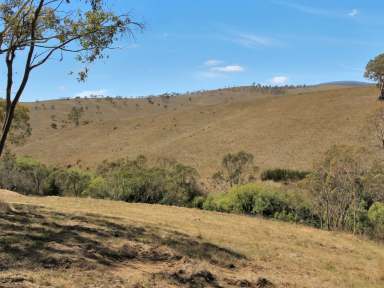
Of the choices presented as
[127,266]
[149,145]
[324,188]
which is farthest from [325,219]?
[149,145]

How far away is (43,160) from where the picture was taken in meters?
63.9

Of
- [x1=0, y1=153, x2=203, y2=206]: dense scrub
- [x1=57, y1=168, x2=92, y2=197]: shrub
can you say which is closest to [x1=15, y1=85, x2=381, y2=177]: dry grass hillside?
[x1=0, y1=153, x2=203, y2=206]: dense scrub

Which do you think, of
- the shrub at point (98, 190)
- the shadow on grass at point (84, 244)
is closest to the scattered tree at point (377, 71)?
the shrub at point (98, 190)

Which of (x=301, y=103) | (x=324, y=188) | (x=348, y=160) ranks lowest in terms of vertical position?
(x=324, y=188)

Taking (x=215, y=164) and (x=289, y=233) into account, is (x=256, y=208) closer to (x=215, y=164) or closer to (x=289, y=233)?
(x=289, y=233)

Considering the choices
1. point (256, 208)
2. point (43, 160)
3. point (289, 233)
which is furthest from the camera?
point (43, 160)

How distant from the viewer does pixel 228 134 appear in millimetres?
64562

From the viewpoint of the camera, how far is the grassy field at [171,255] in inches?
297

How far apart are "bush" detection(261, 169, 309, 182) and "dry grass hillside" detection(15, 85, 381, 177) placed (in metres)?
3.35

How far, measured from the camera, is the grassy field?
7.55 meters

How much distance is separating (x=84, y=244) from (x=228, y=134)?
5571cm

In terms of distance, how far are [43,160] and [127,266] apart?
58701 millimetres

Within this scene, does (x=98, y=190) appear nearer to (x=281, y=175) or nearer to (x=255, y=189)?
(x=255, y=189)

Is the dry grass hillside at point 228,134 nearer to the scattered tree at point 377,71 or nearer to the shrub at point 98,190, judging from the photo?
the scattered tree at point 377,71
